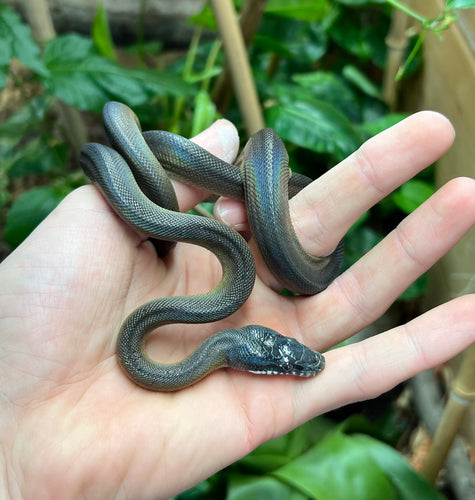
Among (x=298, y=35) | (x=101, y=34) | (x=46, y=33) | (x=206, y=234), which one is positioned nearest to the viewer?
(x=206, y=234)

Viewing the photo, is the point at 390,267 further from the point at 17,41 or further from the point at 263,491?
the point at 17,41

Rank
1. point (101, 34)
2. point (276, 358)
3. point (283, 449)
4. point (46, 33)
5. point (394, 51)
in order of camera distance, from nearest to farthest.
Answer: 1. point (276, 358)
2. point (283, 449)
3. point (46, 33)
4. point (101, 34)
5. point (394, 51)

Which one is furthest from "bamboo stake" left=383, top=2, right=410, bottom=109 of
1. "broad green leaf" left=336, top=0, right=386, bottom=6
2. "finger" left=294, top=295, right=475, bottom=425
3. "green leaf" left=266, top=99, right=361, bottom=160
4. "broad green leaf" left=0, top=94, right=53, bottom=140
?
"broad green leaf" left=0, top=94, right=53, bottom=140

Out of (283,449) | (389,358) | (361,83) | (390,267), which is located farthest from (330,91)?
(283,449)

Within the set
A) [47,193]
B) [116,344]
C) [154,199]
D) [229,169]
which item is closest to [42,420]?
[116,344]

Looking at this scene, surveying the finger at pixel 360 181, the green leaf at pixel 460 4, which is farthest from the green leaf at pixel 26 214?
the green leaf at pixel 460 4
